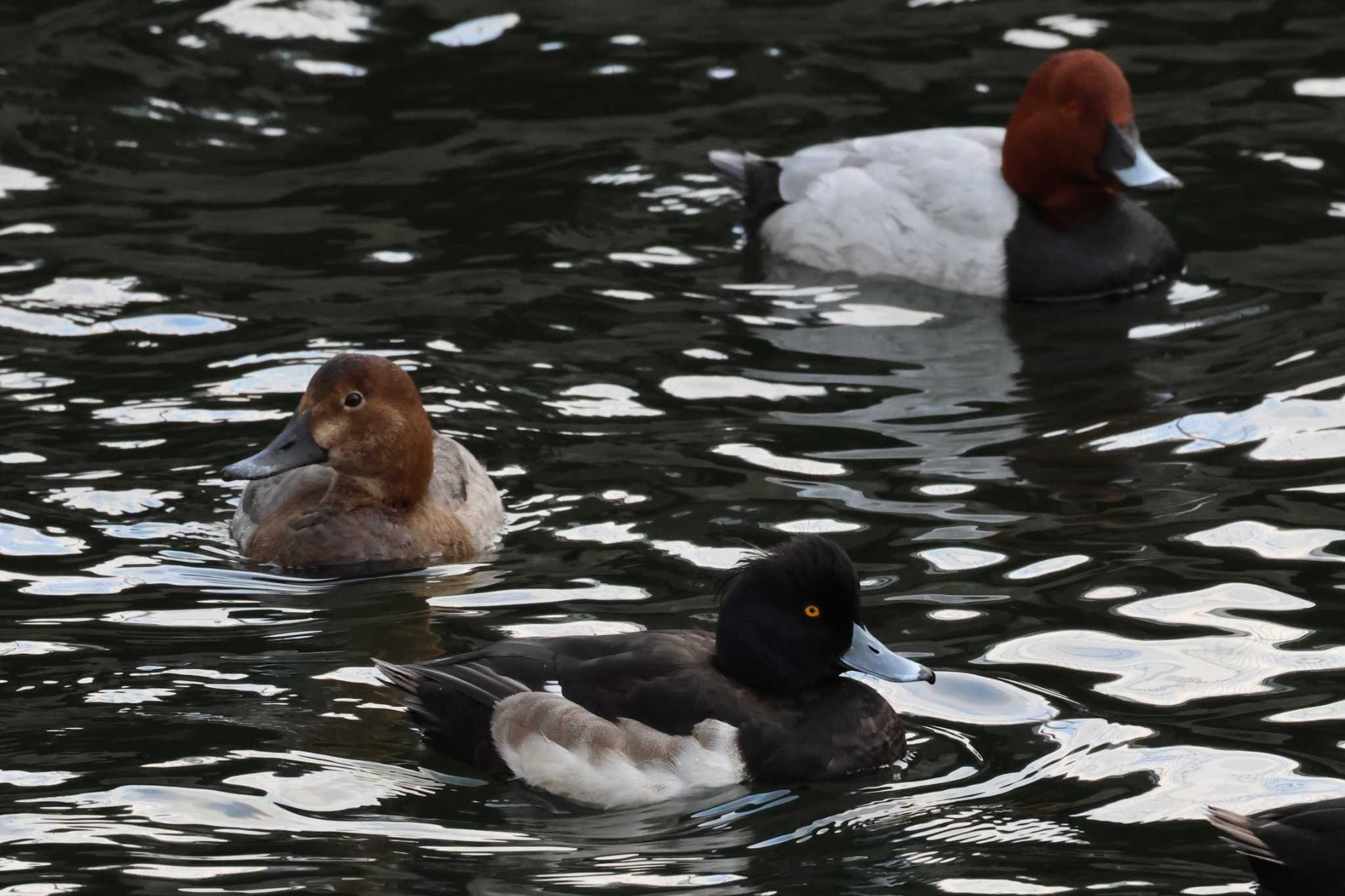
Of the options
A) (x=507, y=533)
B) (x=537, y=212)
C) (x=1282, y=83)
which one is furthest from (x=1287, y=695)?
(x=1282, y=83)

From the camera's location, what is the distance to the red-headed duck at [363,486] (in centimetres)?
767

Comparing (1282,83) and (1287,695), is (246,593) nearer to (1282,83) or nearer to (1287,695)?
(1287,695)

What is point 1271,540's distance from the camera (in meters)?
7.50

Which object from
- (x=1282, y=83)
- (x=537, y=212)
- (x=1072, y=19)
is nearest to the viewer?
(x=537, y=212)

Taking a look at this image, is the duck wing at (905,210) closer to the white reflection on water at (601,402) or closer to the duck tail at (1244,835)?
the white reflection on water at (601,402)

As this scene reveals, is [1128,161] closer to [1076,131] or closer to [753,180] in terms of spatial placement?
[1076,131]

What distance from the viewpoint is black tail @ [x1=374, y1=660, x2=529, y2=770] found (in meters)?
5.96

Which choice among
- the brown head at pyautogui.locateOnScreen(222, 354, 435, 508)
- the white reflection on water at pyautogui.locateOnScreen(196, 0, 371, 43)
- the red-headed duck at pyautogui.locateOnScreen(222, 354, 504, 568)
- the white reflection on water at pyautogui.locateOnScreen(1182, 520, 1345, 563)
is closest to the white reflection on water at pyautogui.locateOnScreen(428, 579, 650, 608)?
the red-headed duck at pyautogui.locateOnScreen(222, 354, 504, 568)

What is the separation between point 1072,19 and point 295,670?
29.5ft

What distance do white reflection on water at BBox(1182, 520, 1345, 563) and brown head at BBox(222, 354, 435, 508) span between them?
9.04ft

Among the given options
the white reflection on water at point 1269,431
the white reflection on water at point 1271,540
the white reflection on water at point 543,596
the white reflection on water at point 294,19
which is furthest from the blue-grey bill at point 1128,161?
the white reflection on water at point 294,19

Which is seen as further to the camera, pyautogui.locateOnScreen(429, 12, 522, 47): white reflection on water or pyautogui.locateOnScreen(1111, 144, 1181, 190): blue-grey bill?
pyautogui.locateOnScreen(429, 12, 522, 47): white reflection on water

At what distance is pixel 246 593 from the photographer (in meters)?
7.35

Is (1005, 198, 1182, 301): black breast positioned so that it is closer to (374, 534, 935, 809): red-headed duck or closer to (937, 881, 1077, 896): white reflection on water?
(374, 534, 935, 809): red-headed duck
